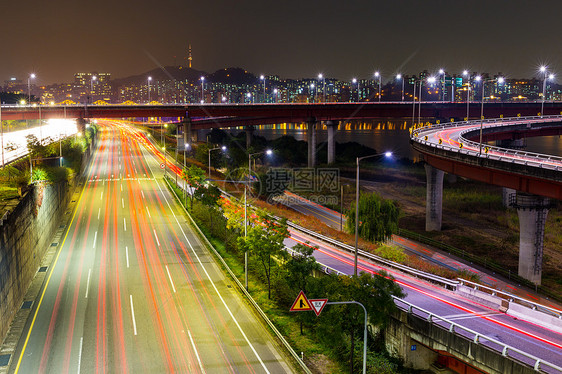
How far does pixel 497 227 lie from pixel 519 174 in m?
25.7

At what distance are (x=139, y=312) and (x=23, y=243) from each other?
11176 mm

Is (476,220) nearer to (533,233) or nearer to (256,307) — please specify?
(533,233)

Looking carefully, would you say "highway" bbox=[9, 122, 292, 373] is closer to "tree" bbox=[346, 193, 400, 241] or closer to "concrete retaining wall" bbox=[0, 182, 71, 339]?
"concrete retaining wall" bbox=[0, 182, 71, 339]

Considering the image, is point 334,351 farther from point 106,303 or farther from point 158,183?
point 158,183

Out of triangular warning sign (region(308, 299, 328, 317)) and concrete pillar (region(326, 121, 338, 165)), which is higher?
concrete pillar (region(326, 121, 338, 165))

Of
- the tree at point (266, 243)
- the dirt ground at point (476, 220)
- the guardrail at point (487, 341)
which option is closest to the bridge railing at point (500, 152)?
the dirt ground at point (476, 220)

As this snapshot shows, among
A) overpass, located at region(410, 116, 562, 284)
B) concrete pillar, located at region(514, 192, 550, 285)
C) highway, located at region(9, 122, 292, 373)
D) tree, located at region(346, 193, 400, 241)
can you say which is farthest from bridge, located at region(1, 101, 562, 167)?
concrete pillar, located at region(514, 192, 550, 285)

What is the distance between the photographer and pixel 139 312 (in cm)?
3112

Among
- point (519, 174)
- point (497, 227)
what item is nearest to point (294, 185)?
point (497, 227)

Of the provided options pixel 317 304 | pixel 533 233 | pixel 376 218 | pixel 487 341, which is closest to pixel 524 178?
pixel 533 233

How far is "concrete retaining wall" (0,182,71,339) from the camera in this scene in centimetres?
2902

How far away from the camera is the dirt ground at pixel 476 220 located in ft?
165

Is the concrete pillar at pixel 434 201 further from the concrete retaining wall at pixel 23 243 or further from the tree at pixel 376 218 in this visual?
the concrete retaining wall at pixel 23 243

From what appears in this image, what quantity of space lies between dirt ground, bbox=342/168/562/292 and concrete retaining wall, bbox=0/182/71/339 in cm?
4217
